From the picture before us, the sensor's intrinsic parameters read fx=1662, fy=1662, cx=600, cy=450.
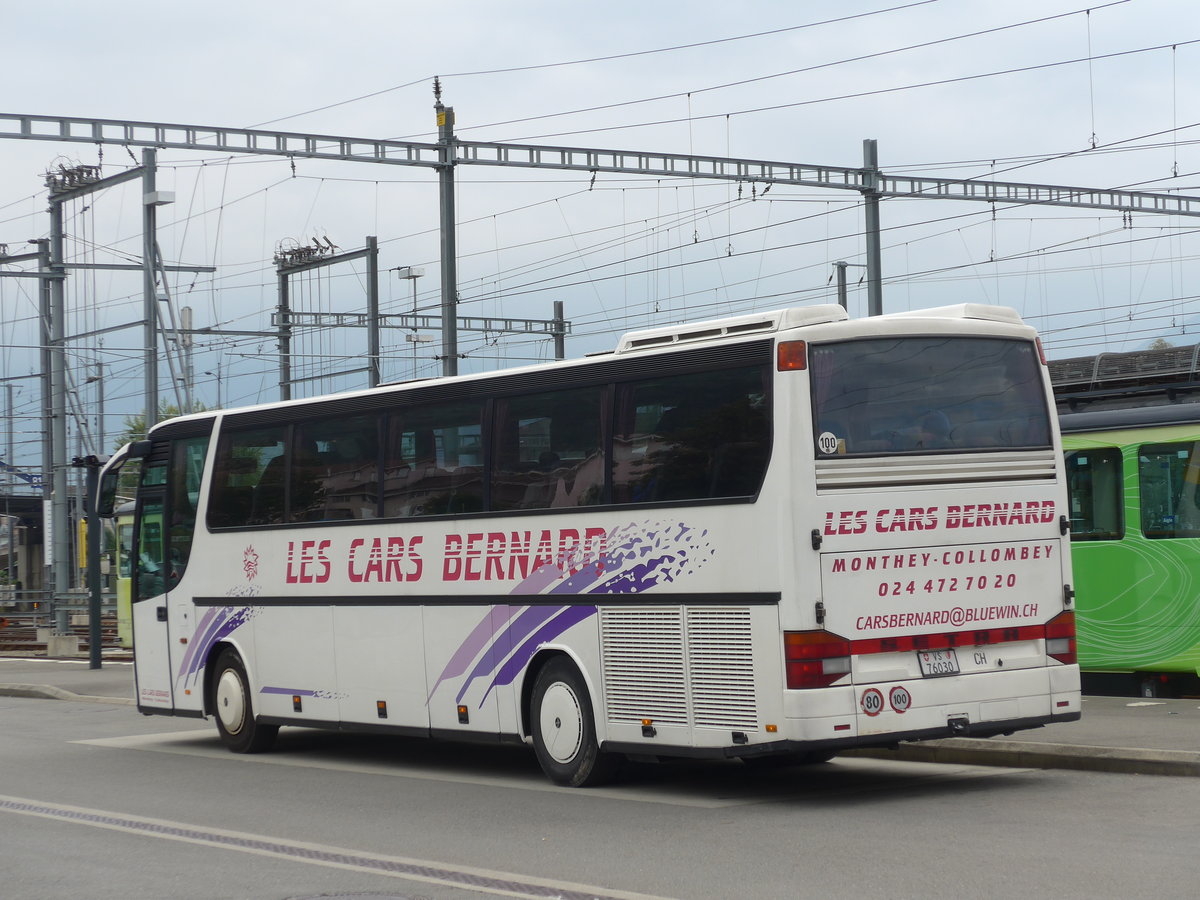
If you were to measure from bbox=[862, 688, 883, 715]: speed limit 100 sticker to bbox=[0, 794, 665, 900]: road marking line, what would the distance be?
2903 millimetres

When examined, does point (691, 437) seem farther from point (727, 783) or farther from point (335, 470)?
point (335, 470)

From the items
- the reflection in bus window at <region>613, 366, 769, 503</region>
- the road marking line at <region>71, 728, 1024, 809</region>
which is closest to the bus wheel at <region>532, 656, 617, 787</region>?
the road marking line at <region>71, 728, 1024, 809</region>

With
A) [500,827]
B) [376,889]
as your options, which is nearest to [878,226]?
[500,827]

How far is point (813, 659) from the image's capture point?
33.8ft

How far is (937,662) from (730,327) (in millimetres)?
2589

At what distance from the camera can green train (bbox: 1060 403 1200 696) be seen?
15.6m

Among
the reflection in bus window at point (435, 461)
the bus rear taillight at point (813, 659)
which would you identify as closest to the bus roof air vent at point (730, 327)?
the reflection in bus window at point (435, 461)

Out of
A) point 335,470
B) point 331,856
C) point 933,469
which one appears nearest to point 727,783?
point 933,469

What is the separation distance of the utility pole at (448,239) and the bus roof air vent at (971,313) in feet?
49.4

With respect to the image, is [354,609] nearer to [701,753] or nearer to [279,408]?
[279,408]

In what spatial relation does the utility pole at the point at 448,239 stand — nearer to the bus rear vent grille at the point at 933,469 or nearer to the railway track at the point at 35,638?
the railway track at the point at 35,638

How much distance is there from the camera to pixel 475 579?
42.6ft

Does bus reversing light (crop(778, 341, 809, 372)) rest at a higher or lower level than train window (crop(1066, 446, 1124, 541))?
higher

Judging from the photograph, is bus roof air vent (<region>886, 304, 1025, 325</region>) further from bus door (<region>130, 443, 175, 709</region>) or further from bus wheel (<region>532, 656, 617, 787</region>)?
bus door (<region>130, 443, 175, 709</region>)
